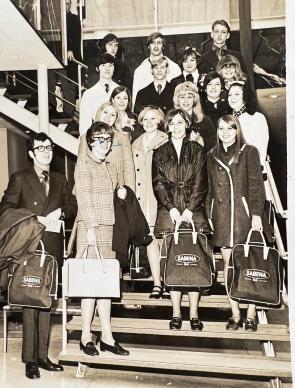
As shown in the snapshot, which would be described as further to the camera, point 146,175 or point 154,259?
point 146,175

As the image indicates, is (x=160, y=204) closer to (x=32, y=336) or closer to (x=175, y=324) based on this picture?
(x=175, y=324)

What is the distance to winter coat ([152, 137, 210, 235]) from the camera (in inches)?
138

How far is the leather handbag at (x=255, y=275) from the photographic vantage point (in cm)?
322

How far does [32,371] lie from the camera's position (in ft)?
11.1

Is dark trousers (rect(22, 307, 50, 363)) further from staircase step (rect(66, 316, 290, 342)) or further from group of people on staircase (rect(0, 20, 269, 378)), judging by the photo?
staircase step (rect(66, 316, 290, 342))

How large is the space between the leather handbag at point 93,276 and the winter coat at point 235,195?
76cm

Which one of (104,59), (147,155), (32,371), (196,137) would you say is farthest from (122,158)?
(32,371)

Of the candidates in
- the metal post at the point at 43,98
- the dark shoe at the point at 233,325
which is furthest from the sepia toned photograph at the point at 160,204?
the metal post at the point at 43,98

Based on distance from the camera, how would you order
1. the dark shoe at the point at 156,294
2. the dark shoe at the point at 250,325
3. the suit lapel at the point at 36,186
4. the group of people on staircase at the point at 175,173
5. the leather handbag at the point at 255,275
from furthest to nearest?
the dark shoe at the point at 156,294
the suit lapel at the point at 36,186
the group of people on staircase at the point at 175,173
the dark shoe at the point at 250,325
the leather handbag at the point at 255,275

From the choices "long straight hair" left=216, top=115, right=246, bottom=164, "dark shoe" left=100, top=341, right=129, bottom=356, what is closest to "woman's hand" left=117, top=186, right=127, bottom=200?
"long straight hair" left=216, top=115, right=246, bottom=164

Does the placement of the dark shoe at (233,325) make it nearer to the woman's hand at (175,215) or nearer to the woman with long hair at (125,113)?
the woman's hand at (175,215)

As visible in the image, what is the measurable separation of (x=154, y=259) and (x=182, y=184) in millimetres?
667

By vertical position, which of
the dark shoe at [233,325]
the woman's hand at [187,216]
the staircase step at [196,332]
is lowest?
the staircase step at [196,332]

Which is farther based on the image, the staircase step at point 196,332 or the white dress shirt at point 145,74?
the white dress shirt at point 145,74
